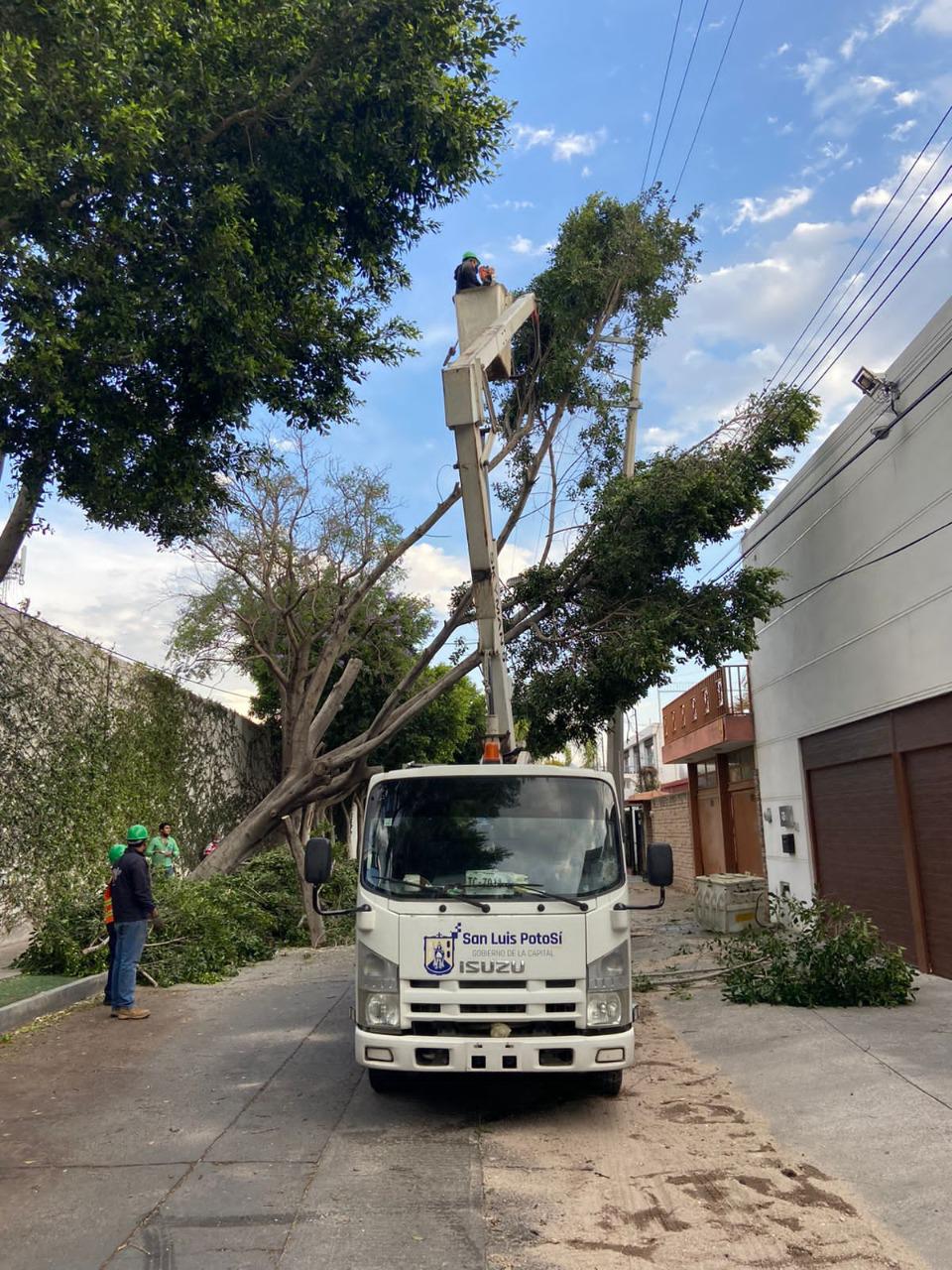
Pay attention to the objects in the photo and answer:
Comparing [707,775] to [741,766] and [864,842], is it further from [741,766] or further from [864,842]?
[864,842]

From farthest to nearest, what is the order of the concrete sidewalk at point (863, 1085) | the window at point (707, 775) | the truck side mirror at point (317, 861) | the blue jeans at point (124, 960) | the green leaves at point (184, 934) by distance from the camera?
the window at point (707, 775)
the green leaves at point (184, 934)
the blue jeans at point (124, 960)
the truck side mirror at point (317, 861)
the concrete sidewalk at point (863, 1085)

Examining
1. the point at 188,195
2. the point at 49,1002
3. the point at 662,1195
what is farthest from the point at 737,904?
the point at 188,195

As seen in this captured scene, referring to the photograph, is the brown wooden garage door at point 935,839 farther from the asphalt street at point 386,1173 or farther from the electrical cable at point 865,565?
the asphalt street at point 386,1173

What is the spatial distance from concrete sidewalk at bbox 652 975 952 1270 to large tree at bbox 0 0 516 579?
698 centimetres

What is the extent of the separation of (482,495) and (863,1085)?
5.22 m

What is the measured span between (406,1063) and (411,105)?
7440 millimetres

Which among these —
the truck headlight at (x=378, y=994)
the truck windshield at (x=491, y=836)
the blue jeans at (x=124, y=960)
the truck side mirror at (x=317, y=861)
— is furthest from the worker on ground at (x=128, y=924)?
the truck headlight at (x=378, y=994)

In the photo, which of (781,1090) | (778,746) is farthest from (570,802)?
(778,746)

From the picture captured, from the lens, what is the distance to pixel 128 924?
9.78 meters

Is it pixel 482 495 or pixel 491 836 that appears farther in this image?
pixel 482 495

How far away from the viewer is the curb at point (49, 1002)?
9133 millimetres

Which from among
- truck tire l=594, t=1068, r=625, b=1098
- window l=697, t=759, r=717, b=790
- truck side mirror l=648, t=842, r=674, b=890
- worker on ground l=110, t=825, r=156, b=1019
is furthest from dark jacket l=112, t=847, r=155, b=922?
window l=697, t=759, r=717, b=790

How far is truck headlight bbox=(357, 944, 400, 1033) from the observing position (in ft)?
20.4

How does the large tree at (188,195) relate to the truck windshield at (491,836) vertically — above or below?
above
